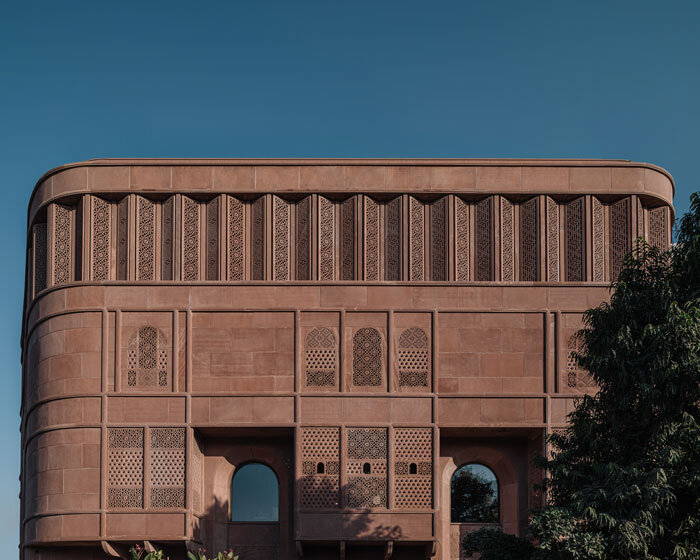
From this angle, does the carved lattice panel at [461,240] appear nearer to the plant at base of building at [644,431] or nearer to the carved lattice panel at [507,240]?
the carved lattice panel at [507,240]

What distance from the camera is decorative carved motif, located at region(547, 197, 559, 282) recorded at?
22250 mm

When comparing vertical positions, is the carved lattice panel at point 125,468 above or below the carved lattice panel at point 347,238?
below

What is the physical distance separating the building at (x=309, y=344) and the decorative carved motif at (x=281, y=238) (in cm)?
3

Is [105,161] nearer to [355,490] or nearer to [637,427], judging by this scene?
[355,490]

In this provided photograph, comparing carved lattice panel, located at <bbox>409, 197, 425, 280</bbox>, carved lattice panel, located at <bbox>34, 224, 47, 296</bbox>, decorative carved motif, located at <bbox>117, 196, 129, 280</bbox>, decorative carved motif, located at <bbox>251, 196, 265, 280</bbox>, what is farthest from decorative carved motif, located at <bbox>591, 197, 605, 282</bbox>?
carved lattice panel, located at <bbox>34, 224, 47, 296</bbox>

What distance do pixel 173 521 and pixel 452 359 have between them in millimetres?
7079

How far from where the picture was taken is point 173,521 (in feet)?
69.0

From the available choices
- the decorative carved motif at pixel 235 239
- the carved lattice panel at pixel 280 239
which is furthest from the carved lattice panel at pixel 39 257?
the carved lattice panel at pixel 280 239

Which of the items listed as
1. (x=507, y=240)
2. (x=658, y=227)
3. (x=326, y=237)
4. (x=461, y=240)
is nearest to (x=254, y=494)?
(x=326, y=237)

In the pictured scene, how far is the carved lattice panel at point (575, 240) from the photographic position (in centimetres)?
2228

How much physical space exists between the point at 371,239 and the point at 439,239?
1.59 metres

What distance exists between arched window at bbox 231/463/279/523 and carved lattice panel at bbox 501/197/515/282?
23.7ft

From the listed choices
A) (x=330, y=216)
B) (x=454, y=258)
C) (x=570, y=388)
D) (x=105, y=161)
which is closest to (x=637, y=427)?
(x=570, y=388)

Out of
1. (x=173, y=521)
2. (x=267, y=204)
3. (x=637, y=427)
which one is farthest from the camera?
(x=267, y=204)
